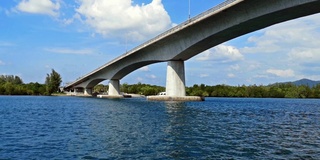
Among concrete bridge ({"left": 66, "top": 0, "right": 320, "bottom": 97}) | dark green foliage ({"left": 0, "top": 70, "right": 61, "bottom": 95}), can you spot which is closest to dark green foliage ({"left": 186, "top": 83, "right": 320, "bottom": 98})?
dark green foliage ({"left": 0, "top": 70, "right": 61, "bottom": 95})

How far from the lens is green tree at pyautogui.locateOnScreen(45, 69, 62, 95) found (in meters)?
143

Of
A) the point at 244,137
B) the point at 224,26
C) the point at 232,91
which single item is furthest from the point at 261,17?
the point at 232,91

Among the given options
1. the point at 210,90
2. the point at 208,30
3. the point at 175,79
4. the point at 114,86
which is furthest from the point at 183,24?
the point at 210,90

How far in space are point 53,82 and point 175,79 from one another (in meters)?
98.9

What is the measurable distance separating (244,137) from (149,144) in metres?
5.68

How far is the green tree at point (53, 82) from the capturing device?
469ft

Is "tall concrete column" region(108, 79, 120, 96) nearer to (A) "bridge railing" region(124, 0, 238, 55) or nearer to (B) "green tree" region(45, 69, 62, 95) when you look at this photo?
(A) "bridge railing" region(124, 0, 238, 55)

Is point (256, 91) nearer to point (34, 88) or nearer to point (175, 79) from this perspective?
point (34, 88)

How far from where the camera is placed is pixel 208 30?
46.2 m

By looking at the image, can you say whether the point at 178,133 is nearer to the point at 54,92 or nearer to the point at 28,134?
the point at 28,134

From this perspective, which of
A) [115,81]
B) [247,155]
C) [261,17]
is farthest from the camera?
[115,81]

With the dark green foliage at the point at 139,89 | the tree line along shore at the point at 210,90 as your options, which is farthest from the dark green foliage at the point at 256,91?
the dark green foliage at the point at 139,89

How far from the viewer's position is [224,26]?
42.8 meters

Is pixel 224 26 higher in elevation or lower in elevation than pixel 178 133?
higher
